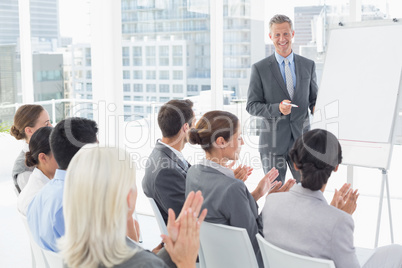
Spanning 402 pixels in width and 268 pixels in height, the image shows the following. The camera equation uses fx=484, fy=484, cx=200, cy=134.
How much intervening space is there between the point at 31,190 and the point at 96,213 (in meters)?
1.19

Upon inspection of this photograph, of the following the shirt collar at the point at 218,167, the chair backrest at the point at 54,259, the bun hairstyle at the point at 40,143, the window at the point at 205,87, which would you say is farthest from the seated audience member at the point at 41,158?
the window at the point at 205,87

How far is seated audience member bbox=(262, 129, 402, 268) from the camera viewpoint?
1.79 meters

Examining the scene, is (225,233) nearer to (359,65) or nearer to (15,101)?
(359,65)

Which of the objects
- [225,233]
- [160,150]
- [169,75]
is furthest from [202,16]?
[225,233]

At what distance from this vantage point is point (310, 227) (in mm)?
1813

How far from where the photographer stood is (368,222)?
14.6ft

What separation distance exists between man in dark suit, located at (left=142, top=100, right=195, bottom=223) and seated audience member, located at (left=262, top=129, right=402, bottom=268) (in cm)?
76

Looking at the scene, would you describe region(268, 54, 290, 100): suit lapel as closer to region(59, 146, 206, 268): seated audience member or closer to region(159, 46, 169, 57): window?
region(159, 46, 169, 57): window

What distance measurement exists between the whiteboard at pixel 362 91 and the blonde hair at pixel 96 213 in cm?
229

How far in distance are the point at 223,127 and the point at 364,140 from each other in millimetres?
1337

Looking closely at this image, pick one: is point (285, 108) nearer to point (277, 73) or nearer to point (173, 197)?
point (277, 73)

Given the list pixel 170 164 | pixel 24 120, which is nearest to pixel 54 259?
pixel 170 164

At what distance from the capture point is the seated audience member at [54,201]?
6.25 ft

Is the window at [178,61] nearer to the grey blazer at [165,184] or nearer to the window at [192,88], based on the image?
the window at [192,88]
